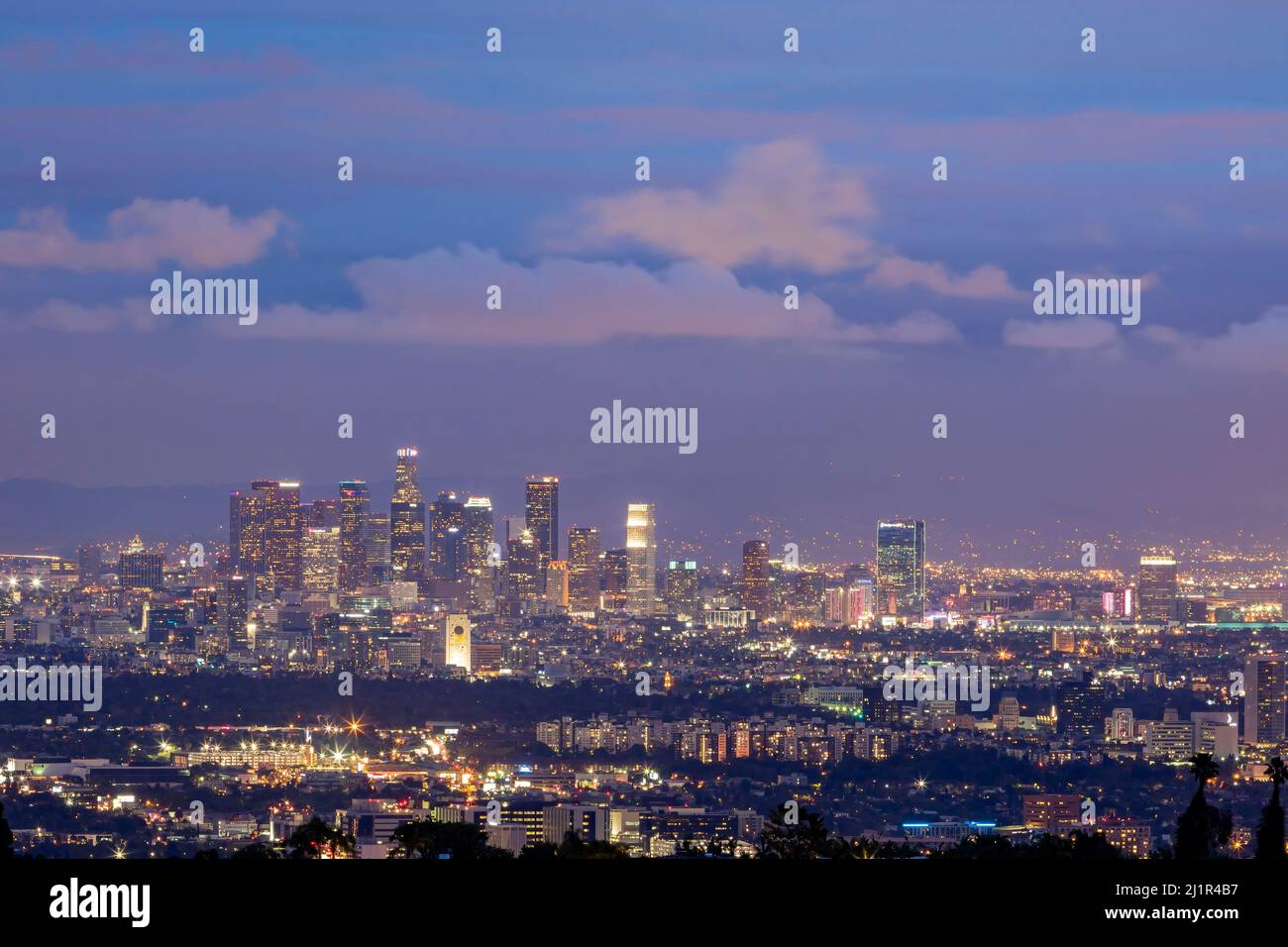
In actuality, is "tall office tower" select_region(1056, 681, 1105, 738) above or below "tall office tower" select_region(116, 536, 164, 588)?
below

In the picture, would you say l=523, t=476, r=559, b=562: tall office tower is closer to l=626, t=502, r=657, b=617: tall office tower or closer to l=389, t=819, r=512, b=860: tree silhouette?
l=626, t=502, r=657, b=617: tall office tower

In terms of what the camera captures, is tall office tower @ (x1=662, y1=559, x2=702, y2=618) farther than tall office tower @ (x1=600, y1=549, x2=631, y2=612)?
No

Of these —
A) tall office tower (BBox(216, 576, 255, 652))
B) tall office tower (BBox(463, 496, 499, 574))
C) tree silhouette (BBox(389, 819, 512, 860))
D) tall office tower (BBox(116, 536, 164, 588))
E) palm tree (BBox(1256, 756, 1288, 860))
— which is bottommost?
tree silhouette (BBox(389, 819, 512, 860))

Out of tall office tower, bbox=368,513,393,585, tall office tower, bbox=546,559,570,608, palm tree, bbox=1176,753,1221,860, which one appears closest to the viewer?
palm tree, bbox=1176,753,1221,860

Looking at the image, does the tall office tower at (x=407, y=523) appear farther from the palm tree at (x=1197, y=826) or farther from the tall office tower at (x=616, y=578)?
the palm tree at (x=1197, y=826)

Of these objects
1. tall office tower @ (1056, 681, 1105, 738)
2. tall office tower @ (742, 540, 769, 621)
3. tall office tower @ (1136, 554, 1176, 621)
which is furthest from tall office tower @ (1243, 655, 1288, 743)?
tall office tower @ (742, 540, 769, 621)

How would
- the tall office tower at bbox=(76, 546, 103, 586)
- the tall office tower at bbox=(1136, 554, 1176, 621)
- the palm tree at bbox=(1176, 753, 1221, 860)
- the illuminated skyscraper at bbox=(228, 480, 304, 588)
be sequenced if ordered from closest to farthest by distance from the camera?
1. the palm tree at bbox=(1176, 753, 1221, 860)
2. the tall office tower at bbox=(1136, 554, 1176, 621)
3. the tall office tower at bbox=(76, 546, 103, 586)
4. the illuminated skyscraper at bbox=(228, 480, 304, 588)

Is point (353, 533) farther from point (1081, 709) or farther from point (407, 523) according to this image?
point (1081, 709)
